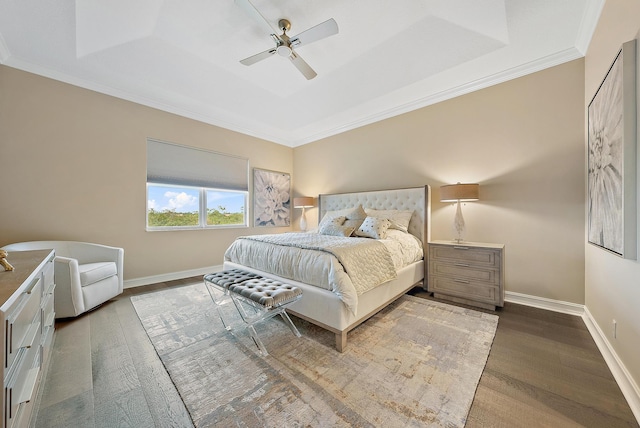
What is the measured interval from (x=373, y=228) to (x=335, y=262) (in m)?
1.27

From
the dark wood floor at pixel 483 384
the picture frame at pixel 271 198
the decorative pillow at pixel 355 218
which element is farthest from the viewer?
the picture frame at pixel 271 198

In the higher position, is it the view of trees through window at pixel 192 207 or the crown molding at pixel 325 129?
the crown molding at pixel 325 129

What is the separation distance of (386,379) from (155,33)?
3.65 meters

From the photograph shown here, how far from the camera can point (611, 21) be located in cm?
177

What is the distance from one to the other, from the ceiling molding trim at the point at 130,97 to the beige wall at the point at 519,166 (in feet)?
9.90

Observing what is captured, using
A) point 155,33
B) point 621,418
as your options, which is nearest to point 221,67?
point 155,33

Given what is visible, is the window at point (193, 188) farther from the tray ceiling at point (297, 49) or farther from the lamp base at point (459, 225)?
the lamp base at point (459, 225)

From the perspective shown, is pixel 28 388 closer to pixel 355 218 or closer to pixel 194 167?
pixel 355 218

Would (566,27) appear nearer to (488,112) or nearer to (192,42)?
(488,112)

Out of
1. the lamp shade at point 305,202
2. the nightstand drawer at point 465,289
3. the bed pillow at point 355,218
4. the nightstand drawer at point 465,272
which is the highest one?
the lamp shade at point 305,202

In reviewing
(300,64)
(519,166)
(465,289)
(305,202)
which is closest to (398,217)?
(465,289)

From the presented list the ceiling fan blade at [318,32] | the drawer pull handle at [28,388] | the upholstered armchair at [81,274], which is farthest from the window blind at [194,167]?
the drawer pull handle at [28,388]

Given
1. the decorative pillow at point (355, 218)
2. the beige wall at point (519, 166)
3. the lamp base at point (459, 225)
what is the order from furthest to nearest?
the decorative pillow at point (355, 218) < the lamp base at point (459, 225) < the beige wall at point (519, 166)

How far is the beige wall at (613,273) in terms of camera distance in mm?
1400
